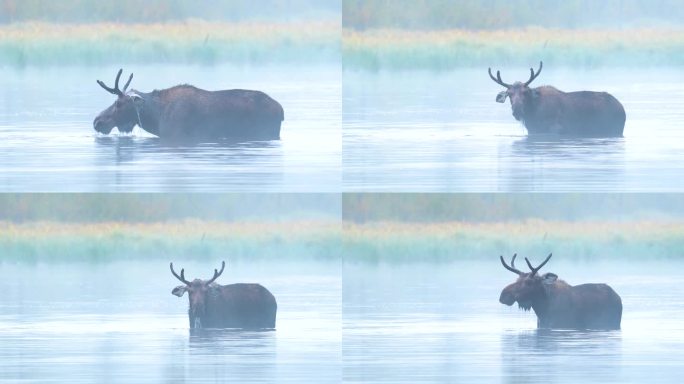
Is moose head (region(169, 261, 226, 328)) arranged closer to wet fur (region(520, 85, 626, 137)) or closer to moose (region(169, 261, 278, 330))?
moose (region(169, 261, 278, 330))

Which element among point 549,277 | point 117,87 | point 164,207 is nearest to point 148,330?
point 164,207

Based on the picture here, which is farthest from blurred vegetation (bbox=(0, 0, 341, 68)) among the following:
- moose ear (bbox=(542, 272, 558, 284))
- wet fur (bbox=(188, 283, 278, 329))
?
moose ear (bbox=(542, 272, 558, 284))

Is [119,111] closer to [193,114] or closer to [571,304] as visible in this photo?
[193,114]

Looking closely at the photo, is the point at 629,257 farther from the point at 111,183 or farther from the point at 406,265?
the point at 111,183

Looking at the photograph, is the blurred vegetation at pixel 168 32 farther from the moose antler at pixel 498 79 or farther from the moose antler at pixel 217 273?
the moose antler at pixel 217 273

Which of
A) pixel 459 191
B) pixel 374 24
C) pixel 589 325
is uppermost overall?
pixel 374 24

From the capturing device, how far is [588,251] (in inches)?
575

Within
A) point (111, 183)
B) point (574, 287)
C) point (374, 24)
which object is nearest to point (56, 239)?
point (111, 183)

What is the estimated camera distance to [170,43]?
1473cm

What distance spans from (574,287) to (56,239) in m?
3.50

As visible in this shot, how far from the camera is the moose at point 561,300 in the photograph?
14.5 metres

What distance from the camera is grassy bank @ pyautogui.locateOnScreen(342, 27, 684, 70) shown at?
14633 mm

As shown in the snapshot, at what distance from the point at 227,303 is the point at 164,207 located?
30.6 inches

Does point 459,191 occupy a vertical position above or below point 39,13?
below
